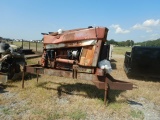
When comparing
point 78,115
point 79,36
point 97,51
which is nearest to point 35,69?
point 79,36

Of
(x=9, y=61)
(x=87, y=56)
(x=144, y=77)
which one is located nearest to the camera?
A: (x=87, y=56)

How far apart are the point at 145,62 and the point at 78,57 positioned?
426 cm

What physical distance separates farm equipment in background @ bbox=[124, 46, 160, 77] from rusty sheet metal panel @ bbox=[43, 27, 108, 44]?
4.23 m

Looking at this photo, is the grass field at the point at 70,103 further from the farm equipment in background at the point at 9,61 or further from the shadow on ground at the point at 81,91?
the farm equipment in background at the point at 9,61

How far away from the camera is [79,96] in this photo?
6.23 m

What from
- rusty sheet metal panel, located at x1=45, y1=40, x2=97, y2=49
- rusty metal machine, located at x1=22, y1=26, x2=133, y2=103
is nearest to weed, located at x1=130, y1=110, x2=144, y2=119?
rusty metal machine, located at x1=22, y1=26, x2=133, y2=103

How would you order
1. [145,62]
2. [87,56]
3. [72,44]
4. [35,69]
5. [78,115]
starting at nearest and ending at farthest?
1. [78,115]
2. [87,56]
3. [72,44]
4. [35,69]
5. [145,62]

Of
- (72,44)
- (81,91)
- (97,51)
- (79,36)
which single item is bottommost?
(81,91)

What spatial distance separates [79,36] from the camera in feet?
19.7

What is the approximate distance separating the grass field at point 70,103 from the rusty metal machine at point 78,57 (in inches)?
22.2

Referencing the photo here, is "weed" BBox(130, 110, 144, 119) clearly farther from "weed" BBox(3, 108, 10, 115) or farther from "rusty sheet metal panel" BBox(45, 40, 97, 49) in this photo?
"weed" BBox(3, 108, 10, 115)

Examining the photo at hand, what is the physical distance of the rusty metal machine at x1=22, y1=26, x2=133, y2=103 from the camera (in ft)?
18.6

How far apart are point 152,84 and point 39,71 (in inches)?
189

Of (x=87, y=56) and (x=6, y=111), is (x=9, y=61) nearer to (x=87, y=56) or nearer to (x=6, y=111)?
(x=6, y=111)
